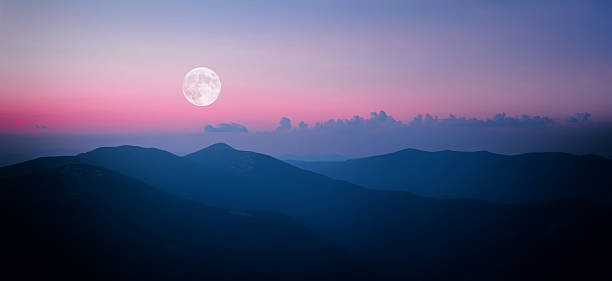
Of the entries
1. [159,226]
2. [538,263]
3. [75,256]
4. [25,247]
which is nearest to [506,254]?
[538,263]

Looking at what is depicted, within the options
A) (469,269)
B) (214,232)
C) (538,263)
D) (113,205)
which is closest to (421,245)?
(469,269)

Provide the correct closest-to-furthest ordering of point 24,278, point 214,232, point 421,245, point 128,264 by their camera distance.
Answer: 1. point 24,278
2. point 128,264
3. point 214,232
4. point 421,245

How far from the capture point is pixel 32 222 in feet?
342

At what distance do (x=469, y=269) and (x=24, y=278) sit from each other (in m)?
175

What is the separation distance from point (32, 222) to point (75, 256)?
73.7ft

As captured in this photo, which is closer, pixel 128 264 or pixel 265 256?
pixel 128 264

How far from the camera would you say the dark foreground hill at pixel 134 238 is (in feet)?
317

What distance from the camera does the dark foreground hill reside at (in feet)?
317

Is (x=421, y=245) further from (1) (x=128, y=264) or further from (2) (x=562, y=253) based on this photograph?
(1) (x=128, y=264)

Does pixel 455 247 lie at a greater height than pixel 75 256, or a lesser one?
lesser

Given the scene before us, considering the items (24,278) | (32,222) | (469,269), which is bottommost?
(469,269)

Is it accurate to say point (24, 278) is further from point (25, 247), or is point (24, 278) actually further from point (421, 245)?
point (421, 245)

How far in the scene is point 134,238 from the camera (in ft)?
384

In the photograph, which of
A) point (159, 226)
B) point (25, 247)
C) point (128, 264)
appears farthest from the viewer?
point (159, 226)
